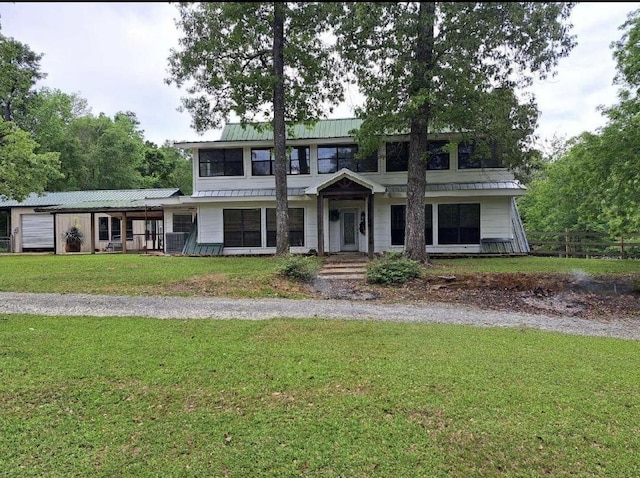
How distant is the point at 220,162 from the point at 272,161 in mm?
2392

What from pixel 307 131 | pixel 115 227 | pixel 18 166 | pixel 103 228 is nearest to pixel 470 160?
pixel 307 131

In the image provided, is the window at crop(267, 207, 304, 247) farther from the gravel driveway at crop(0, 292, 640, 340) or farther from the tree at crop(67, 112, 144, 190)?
the tree at crop(67, 112, 144, 190)

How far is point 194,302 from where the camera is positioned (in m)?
8.91

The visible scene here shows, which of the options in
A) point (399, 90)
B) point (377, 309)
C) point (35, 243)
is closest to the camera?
point (377, 309)

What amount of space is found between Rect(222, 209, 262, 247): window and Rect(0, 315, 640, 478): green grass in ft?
39.0

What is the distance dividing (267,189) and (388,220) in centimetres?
549

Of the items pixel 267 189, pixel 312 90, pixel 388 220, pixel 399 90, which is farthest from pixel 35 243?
pixel 399 90

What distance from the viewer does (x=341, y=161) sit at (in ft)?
58.6

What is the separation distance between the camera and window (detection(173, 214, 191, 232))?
67.8 feet

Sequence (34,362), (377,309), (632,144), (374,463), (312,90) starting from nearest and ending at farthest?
1. (374,463)
2. (34,362)
3. (377,309)
4. (632,144)
5. (312,90)

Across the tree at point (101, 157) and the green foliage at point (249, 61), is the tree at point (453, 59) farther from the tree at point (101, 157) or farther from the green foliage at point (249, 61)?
the tree at point (101, 157)

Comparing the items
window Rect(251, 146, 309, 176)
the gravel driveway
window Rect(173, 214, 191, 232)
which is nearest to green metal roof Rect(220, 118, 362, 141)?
window Rect(251, 146, 309, 176)

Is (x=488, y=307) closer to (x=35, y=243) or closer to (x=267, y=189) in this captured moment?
(x=267, y=189)

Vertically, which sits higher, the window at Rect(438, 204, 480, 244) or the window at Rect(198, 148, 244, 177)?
the window at Rect(198, 148, 244, 177)
